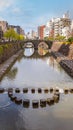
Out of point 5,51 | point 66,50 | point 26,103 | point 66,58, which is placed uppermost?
point 26,103

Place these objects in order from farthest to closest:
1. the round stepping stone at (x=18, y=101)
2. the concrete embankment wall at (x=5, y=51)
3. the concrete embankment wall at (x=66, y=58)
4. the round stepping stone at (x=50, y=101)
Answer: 1. the concrete embankment wall at (x=5, y=51)
2. the concrete embankment wall at (x=66, y=58)
3. the round stepping stone at (x=18, y=101)
4. the round stepping stone at (x=50, y=101)

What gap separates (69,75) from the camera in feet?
151

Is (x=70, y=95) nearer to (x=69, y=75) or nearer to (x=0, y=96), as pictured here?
(x=0, y=96)

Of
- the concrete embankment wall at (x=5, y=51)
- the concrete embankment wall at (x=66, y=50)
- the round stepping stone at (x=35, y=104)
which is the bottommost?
the concrete embankment wall at (x=66, y=50)

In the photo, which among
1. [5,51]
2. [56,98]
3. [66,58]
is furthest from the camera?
[66,58]

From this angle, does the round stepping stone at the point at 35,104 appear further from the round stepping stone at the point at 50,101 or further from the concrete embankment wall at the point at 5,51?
the concrete embankment wall at the point at 5,51

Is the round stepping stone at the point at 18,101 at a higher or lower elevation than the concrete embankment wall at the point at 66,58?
higher

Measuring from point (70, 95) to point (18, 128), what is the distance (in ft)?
36.6

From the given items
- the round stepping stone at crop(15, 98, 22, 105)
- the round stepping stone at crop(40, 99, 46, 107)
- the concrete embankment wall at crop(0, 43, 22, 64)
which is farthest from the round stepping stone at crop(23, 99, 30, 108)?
the concrete embankment wall at crop(0, 43, 22, 64)

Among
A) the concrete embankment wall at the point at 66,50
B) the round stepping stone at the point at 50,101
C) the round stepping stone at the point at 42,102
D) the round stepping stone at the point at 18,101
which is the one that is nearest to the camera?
the round stepping stone at the point at 42,102

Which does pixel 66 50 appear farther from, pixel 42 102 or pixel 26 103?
pixel 26 103

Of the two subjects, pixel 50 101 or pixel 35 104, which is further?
pixel 50 101

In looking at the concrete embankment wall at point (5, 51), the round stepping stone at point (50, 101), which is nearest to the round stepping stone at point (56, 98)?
the round stepping stone at point (50, 101)

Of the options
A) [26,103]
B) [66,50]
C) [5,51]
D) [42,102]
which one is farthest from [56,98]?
[66,50]
